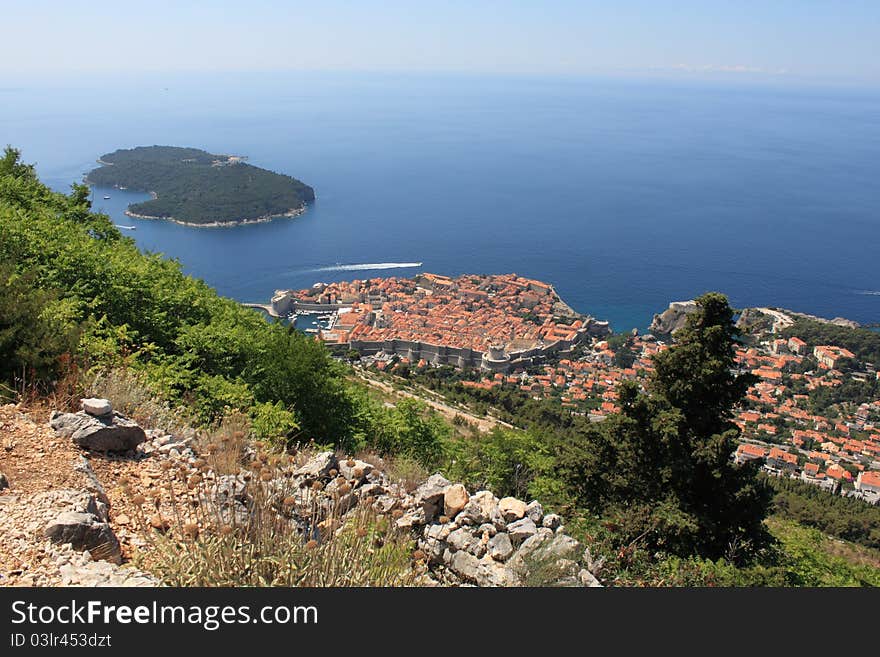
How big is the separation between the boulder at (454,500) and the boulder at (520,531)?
402 millimetres

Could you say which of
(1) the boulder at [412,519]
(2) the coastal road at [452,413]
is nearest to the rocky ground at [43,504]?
(1) the boulder at [412,519]

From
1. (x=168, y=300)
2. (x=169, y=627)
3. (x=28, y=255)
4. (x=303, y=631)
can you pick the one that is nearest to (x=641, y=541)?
(x=303, y=631)

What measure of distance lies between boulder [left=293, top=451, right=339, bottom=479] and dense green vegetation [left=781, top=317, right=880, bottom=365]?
4240cm

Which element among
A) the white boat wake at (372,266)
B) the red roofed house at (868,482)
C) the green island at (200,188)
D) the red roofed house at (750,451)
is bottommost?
the red roofed house at (868,482)

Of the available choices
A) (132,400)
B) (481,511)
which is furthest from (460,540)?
(132,400)

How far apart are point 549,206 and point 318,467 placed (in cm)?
7705

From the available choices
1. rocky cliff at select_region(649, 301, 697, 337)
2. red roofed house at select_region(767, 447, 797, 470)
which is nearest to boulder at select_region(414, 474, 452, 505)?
red roofed house at select_region(767, 447, 797, 470)

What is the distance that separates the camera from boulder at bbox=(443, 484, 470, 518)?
4.38 meters

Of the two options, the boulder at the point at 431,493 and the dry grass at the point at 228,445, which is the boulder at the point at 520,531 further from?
the dry grass at the point at 228,445

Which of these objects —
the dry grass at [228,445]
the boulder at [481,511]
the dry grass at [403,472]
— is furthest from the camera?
the dry grass at [403,472]

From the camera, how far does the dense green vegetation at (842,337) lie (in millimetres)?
37000

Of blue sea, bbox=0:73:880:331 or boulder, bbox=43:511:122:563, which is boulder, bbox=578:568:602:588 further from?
blue sea, bbox=0:73:880:331

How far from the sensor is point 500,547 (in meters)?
4.05

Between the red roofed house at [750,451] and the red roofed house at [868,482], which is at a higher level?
the red roofed house at [750,451]
